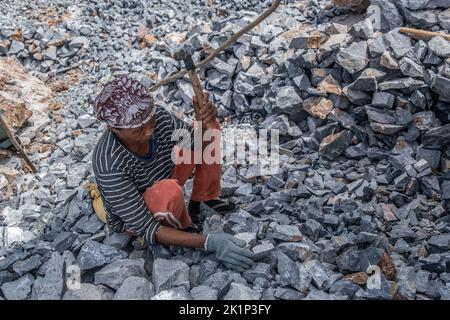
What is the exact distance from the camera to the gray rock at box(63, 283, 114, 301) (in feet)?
8.61

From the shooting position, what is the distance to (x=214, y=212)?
341 cm

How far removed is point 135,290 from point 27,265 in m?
0.82

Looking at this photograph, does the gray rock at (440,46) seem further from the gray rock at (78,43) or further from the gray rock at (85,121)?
the gray rock at (78,43)

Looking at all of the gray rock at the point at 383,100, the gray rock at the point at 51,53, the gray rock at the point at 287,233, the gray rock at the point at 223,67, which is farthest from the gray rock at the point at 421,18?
the gray rock at the point at 51,53

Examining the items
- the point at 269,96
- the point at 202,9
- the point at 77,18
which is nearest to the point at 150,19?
the point at 202,9

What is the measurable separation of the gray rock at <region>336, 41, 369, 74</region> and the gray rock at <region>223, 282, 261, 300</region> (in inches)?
90.3

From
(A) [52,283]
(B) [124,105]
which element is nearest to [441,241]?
(B) [124,105]

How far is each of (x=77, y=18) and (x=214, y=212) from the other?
438cm

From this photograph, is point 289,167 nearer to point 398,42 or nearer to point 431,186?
point 431,186

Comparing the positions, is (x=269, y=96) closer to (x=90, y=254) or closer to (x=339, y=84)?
(x=339, y=84)

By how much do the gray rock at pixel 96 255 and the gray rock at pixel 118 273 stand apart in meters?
0.06

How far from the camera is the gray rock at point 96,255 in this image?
2844 mm

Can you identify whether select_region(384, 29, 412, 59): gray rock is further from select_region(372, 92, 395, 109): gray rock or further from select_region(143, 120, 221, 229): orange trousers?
select_region(143, 120, 221, 229): orange trousers

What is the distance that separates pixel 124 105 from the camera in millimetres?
2484
